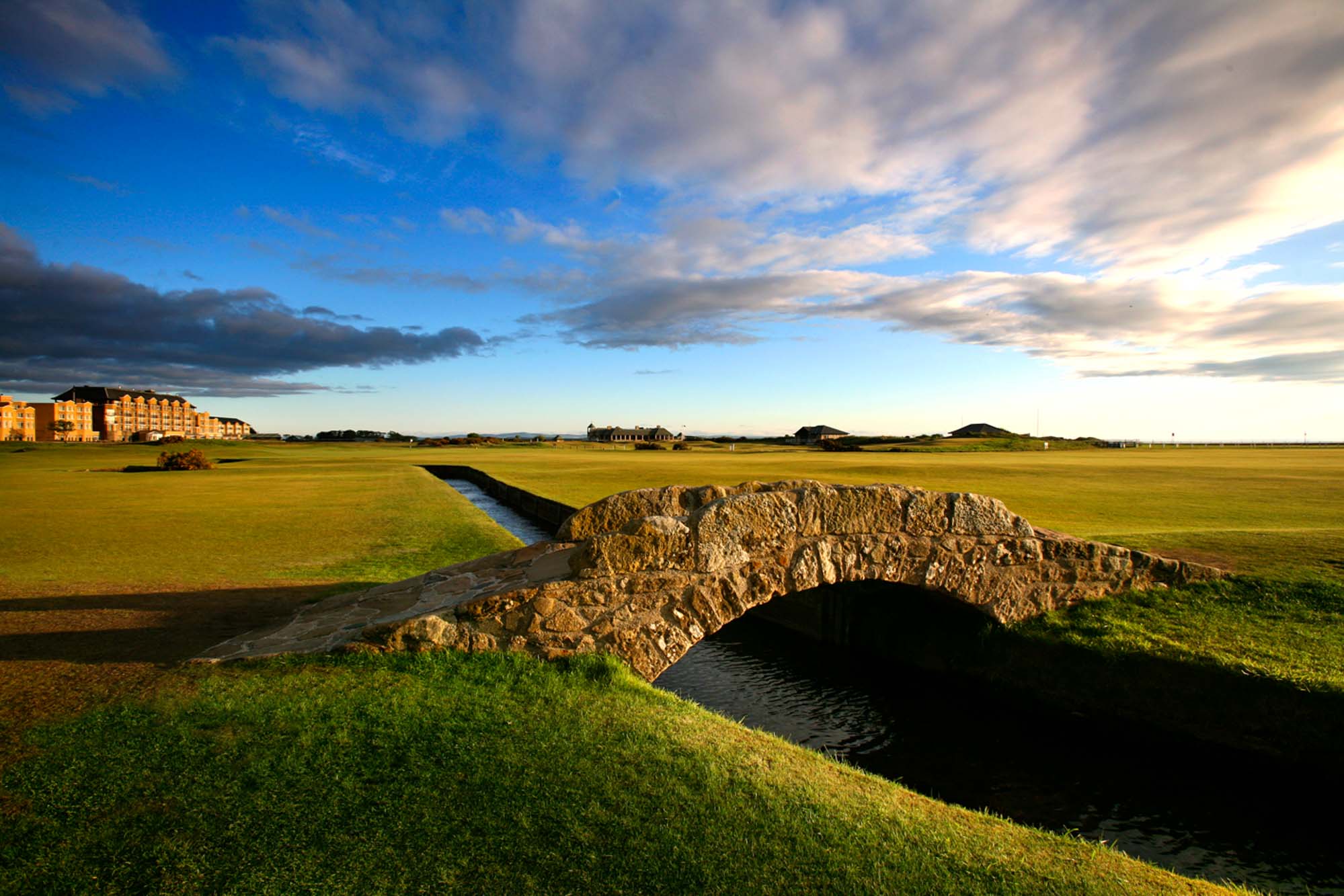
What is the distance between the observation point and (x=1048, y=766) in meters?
8.47

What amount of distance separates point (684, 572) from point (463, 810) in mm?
3869

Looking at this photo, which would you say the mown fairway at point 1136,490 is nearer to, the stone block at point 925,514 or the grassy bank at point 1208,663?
the grassy bank at point 1208,663

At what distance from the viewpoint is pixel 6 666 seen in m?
7.34

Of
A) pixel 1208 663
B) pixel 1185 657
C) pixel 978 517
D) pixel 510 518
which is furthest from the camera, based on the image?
pixel 510 518

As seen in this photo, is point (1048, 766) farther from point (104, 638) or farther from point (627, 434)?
point (627, 434)

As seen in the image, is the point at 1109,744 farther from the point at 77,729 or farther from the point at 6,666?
the point at 6,666

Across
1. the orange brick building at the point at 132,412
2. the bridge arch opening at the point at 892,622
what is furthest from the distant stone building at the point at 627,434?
the bridge arch opening at the point at 892,622

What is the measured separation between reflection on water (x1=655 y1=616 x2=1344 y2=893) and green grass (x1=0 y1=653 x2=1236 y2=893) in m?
2.29

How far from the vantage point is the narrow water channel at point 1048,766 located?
6879mm

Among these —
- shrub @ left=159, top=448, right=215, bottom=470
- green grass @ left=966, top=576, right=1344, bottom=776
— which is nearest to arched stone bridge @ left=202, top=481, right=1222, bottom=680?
green grass @ left=966, top=576, right=1344, bottom=776

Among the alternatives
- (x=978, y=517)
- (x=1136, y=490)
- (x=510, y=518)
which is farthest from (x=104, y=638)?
(x=1136, y=490)

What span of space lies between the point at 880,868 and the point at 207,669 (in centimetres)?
695

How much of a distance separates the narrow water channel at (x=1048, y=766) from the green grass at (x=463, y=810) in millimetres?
2295

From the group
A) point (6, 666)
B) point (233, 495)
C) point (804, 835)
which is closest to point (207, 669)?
point (6, 666)
